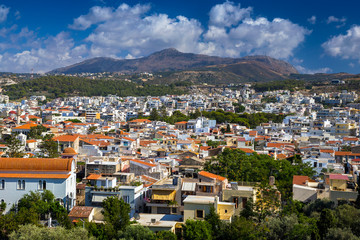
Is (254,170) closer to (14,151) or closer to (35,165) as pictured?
(35,165)

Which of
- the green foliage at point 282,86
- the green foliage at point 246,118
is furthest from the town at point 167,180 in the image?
the green foliage at point 282,86

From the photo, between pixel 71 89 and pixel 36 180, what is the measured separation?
119 meters

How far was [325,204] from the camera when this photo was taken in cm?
2530

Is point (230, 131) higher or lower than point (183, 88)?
lower

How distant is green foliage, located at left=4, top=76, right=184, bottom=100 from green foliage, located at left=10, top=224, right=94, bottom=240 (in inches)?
4631

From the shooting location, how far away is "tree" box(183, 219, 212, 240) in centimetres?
2017

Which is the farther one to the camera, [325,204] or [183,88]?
[183,88]

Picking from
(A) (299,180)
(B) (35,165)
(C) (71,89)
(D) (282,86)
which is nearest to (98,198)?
(B) (35,165)

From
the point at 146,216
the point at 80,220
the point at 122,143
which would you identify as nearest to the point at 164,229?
the point at 146,216

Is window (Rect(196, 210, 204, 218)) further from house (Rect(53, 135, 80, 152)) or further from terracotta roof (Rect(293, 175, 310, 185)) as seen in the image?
house (Rect(53, 135, 80, 152))

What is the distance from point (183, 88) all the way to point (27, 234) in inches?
6042

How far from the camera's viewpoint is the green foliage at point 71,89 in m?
138

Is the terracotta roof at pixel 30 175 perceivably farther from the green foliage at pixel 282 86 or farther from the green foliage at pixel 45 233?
the green foliage at pixel 282 86

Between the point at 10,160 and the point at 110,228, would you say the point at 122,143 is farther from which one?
the point at 110,228
